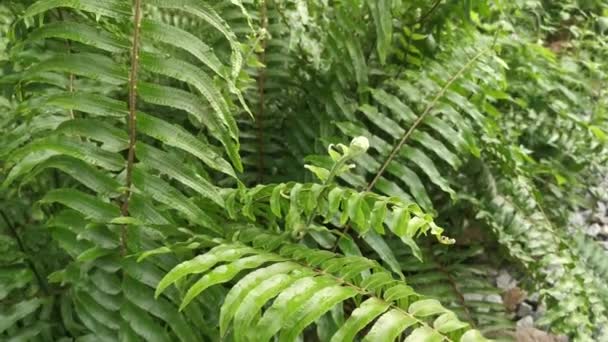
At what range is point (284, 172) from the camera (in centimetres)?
202

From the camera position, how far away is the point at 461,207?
6.87ft

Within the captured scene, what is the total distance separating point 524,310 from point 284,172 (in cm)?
95

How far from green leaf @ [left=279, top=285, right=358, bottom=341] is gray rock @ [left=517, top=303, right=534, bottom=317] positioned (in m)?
1.40

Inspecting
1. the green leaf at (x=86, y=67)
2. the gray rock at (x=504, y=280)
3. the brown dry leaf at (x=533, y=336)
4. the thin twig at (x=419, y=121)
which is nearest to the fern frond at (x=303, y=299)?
the green leaf at (x=86, y=67)

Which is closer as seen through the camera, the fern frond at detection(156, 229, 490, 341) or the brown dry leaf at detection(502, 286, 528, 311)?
the fern frond at detection(156, 229, 490, 341)

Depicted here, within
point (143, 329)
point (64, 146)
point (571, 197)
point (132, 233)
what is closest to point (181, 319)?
point (143, 329)

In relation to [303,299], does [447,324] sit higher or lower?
lower

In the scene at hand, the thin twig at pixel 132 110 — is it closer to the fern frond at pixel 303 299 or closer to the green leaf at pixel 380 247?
the fern frond at pixel 303 299

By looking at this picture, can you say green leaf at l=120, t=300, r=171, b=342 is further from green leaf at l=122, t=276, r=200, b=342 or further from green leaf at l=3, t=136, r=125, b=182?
green leaf at l=3, t=136, r=125, b=182

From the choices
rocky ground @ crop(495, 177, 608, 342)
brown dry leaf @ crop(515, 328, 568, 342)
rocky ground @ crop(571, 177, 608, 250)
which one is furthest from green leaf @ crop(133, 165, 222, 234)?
rocky ground @ crop(571, 177, 608, 250)

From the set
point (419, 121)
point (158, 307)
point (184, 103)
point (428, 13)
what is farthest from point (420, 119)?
point (158, 307)

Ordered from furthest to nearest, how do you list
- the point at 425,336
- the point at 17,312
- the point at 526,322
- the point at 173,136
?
the point at 526,322 → the point at 17,312 → the point at 173,136 → the point at 425,336

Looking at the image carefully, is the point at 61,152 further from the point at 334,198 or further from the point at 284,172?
the point at 284,172

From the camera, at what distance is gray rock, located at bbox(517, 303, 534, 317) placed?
2.30 m
